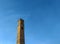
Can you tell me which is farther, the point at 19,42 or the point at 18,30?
the point at 18,30

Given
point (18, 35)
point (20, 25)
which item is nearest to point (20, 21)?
point (20, 25)

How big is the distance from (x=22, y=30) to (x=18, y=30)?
0.92 m

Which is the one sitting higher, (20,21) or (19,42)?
(20,21)

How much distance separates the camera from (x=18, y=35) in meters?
27.2

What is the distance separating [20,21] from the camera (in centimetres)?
2864

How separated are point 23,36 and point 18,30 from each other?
1.83 meters

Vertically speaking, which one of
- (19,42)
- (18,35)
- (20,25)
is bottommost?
(19,42)

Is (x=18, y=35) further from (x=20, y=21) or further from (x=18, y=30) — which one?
(x=20, y=21)

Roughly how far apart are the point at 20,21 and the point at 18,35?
3.49m

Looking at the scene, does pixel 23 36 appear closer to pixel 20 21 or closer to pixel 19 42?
pixel 19 42

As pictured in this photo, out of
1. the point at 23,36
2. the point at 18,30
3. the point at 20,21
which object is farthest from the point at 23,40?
the point at 20,21

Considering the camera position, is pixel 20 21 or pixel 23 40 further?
pixel 20 21

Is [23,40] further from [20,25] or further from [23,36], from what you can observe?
[20,25]

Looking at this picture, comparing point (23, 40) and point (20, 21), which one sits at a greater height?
point (20, 21)
